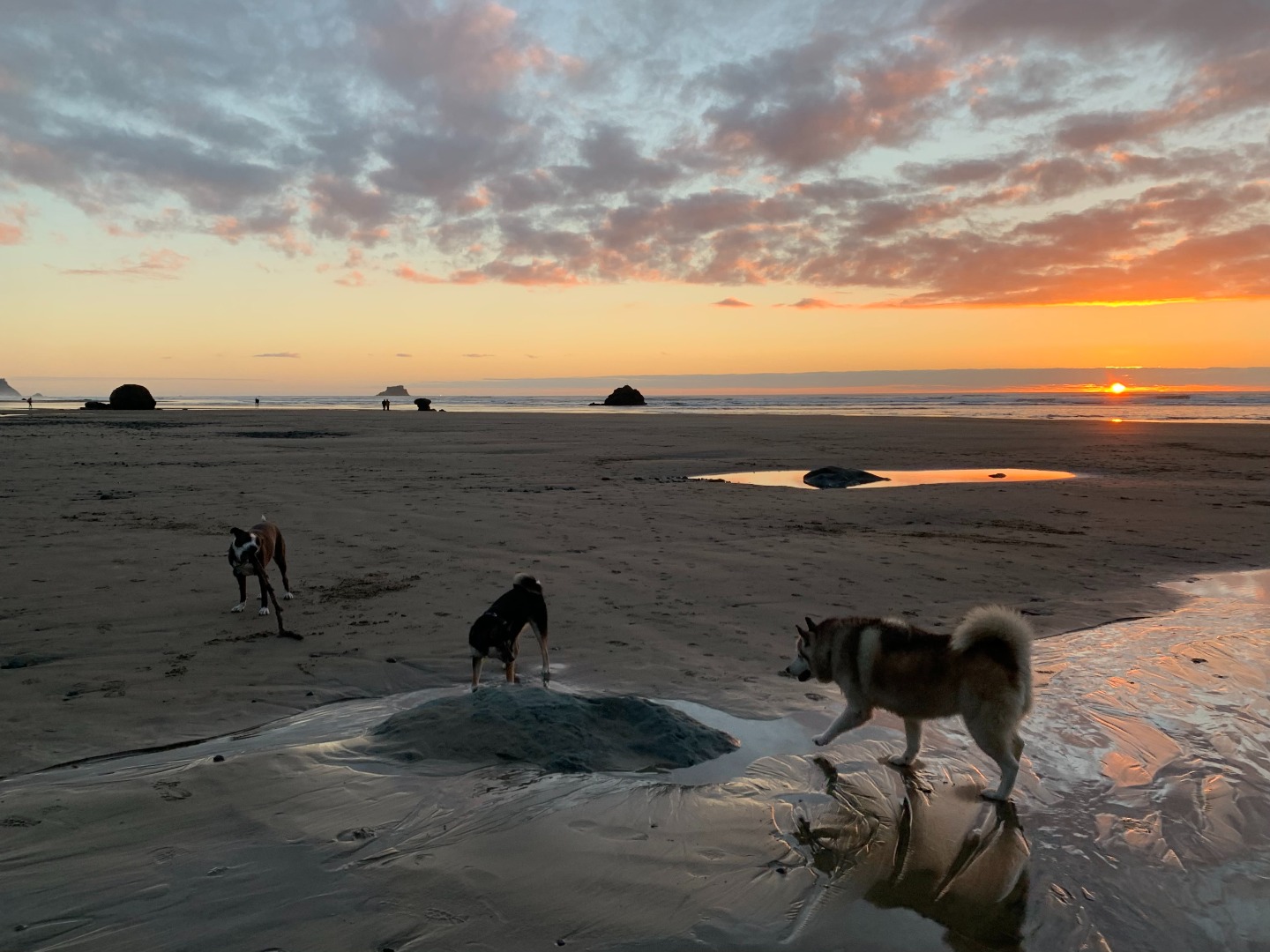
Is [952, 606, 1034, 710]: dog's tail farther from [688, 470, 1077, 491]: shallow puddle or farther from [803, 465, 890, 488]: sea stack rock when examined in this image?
[803, 465, 890, 488]: sea stack rock

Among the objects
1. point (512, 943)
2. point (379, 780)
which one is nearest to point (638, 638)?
point (379, 780)

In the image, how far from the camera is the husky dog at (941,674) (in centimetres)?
457

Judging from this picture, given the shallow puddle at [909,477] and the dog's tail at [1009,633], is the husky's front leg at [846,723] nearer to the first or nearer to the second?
the dog's tail at [1009,633]

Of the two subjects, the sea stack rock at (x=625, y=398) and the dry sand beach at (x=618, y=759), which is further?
the sea stack rock at (x=625, y=398)

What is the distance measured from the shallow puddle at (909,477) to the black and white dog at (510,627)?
12081 millimetres

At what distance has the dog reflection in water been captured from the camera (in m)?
3.38

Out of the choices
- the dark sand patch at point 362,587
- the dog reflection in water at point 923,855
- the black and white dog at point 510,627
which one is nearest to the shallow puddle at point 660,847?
the dog reflection in water at point 923,855

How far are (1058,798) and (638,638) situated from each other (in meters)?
3.83

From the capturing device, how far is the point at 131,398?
62.4 meters

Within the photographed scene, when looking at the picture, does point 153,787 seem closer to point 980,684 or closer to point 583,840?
point 583,840

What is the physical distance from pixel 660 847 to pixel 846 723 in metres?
1.91

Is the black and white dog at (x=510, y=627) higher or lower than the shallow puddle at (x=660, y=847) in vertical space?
higher

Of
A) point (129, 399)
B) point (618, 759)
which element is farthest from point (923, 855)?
point (129, 399)

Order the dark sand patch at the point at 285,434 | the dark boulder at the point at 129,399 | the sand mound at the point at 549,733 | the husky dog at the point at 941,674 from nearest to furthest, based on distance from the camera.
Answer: the husky dog at the point at 941,674 → the sand mound at the point at 549,733 → the dark sand patch at the point at 285,434 → the dark boulder at the point at 129,399
